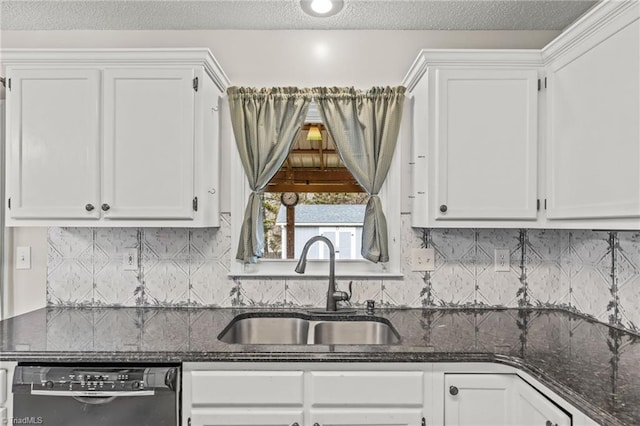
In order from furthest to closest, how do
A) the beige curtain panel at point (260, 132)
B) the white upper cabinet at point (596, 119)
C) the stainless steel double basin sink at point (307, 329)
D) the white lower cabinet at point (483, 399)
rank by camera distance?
the beige curtain panel at point (260, 132) < the stainless steel double basin sink at point (307, 329) < the white lower cabinet at point (483, 399) < the white upper cabinet at point (596, 119)

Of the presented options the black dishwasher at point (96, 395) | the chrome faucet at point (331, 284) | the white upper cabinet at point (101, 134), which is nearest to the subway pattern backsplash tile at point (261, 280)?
the chrome faucet at point (331, 284)

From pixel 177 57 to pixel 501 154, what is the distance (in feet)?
5.08

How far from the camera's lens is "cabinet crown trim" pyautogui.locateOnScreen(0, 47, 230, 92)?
1.87 m

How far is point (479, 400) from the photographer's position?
1.49 meters

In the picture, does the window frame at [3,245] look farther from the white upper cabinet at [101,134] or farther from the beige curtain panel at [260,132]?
the beige curtain panel at [260,132]

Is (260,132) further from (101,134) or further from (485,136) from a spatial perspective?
(485,136)

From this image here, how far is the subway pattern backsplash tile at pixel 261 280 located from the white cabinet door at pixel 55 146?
358 millimetres

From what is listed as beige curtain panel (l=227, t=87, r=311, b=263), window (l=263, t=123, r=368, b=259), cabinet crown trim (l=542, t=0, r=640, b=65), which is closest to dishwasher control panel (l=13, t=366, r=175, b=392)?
beige curtain panel (l=227, t=87, r=311, b=263)

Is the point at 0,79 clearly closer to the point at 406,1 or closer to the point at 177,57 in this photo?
the point at 177,57

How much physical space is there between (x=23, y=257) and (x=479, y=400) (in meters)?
2.38

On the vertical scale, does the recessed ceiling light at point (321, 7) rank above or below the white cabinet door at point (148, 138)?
above

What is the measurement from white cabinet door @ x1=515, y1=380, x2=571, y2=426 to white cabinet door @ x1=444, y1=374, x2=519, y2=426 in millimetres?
36

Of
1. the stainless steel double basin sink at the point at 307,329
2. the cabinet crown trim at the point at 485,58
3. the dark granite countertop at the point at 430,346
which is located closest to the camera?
the dark granite countertop at the point at 430,346

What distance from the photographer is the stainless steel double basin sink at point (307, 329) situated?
78.3 inches
